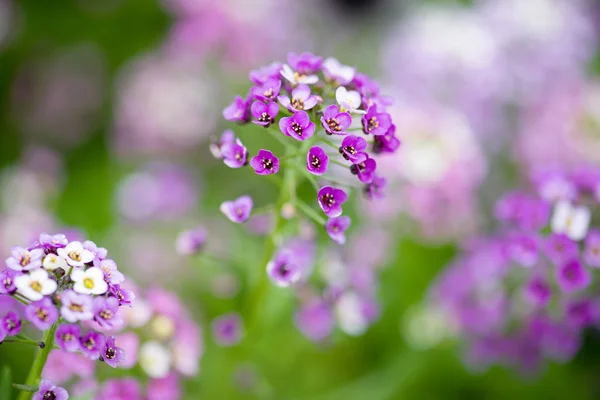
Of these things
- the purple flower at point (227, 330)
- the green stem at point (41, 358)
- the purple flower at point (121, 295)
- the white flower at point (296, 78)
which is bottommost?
the green stem at point (41, 358)

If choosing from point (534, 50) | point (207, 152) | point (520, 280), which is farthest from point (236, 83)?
point (520, 280)

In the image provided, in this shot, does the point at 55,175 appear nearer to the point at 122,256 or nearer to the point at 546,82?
the point at 122,256

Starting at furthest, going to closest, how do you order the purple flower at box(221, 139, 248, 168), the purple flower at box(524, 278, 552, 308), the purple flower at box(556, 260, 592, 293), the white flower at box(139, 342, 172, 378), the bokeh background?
1. the bokeh background
2. the purple flower at box(524, 278, 552, 308)
3. the purple flower at box(556, 260, 592, 293)
4. the white flower at box(139, 342, 172, 378)
5. the purple flower at box(221, 139, 248, 168)

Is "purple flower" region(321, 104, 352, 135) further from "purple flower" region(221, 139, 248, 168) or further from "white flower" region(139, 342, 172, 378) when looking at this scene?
"white flower" region(139, 342, 172, 378)

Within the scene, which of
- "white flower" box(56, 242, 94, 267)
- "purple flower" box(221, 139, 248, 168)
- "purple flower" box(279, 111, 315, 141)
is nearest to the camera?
"white flower" box(56, 242, 94, 267)

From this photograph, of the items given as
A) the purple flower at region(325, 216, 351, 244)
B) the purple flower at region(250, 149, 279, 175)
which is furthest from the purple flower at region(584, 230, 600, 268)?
the purple flower at region(250, 149, 279, 175)

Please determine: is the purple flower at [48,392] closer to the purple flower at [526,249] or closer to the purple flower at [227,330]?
the purple flower at [227,330]

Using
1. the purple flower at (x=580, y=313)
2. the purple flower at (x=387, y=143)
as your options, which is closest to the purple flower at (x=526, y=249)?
the purple flower at (x=580, y=313)
